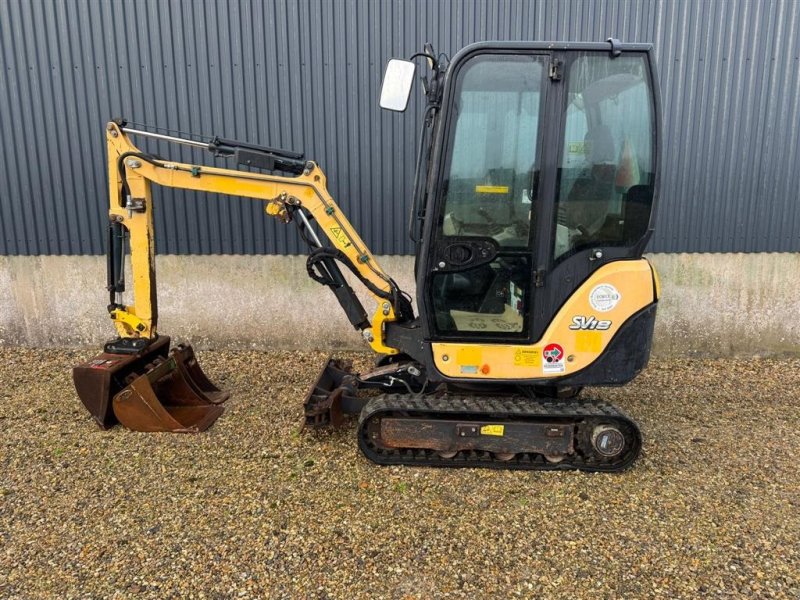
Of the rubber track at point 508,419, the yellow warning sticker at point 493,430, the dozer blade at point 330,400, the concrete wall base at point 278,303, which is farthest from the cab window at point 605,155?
the concrete wall base at point 278,303

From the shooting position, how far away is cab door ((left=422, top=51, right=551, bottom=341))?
321 centimetres

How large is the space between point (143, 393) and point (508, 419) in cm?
269

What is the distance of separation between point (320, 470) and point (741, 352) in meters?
5.23

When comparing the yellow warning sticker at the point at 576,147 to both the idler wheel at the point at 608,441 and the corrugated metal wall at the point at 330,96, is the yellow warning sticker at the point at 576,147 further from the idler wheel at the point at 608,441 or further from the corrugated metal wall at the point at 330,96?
the corrugated metal wall at the point at 330,96

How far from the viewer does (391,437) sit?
3566 mm

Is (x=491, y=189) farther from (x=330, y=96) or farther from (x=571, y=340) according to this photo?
(x=330, y=96)

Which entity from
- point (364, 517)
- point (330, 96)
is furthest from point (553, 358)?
point (330, 96)

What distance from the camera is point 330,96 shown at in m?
5.71

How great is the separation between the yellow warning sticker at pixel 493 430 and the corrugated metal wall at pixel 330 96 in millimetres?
2924

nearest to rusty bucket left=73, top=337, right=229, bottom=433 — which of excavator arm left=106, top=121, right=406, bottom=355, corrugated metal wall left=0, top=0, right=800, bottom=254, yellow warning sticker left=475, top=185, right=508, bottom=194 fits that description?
excavator arm left=106, top=121, right=406, bottom=355

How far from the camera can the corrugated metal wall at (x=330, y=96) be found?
554 cm

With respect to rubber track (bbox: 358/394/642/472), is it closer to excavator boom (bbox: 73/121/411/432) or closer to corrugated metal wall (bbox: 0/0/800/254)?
excavator boom (bbox: 73/121/411/432)

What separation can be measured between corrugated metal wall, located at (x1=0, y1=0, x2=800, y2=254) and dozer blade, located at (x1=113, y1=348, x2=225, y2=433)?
1.97 metres

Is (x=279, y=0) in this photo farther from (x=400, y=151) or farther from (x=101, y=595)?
(x=101, y=595)
